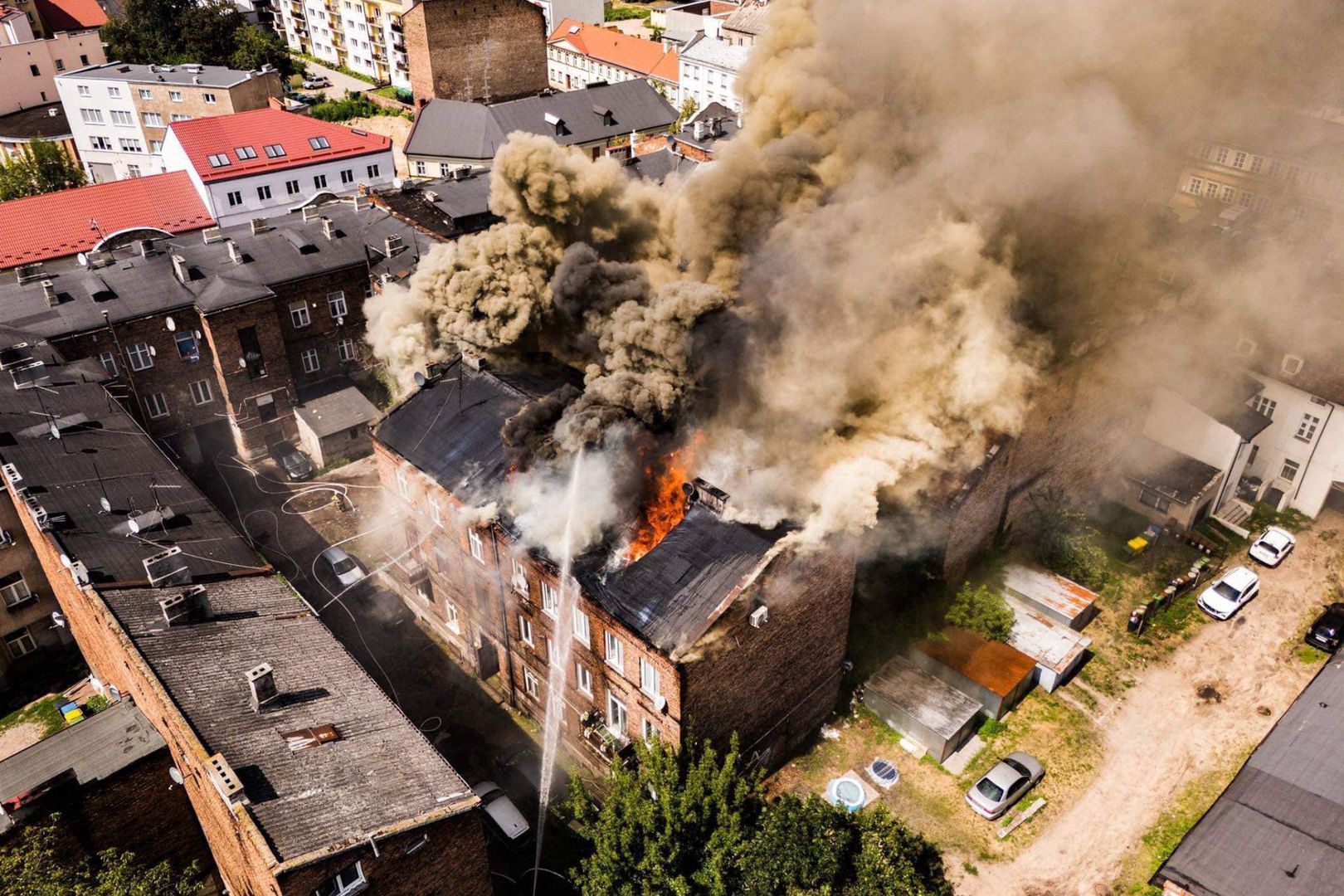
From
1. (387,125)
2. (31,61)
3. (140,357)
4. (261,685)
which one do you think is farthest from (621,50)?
(261,685)

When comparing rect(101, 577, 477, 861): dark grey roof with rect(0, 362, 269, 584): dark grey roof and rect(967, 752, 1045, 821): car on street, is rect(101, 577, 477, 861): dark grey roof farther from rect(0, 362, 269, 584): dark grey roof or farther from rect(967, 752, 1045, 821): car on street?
rect(967, 752, 1045, 821): car on street

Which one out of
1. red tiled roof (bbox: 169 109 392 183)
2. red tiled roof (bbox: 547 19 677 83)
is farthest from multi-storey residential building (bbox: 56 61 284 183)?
red tiled roof (bbox: 547 19 677 83)

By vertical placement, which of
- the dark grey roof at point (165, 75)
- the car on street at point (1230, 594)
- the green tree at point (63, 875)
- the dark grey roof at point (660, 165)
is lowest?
the car on street at point (1230, 594)

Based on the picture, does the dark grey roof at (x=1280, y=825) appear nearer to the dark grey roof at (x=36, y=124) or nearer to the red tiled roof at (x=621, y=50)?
the red tiled roof at (x=621, y=50)

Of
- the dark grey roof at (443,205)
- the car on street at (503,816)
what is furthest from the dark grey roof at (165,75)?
the car on street at (503,816)

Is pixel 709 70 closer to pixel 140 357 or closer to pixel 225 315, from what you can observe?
pixel 225 315

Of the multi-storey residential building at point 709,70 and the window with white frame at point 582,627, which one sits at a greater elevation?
the multi-storey residential building at point 709,70

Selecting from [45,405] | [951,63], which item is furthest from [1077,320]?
[45,405]
